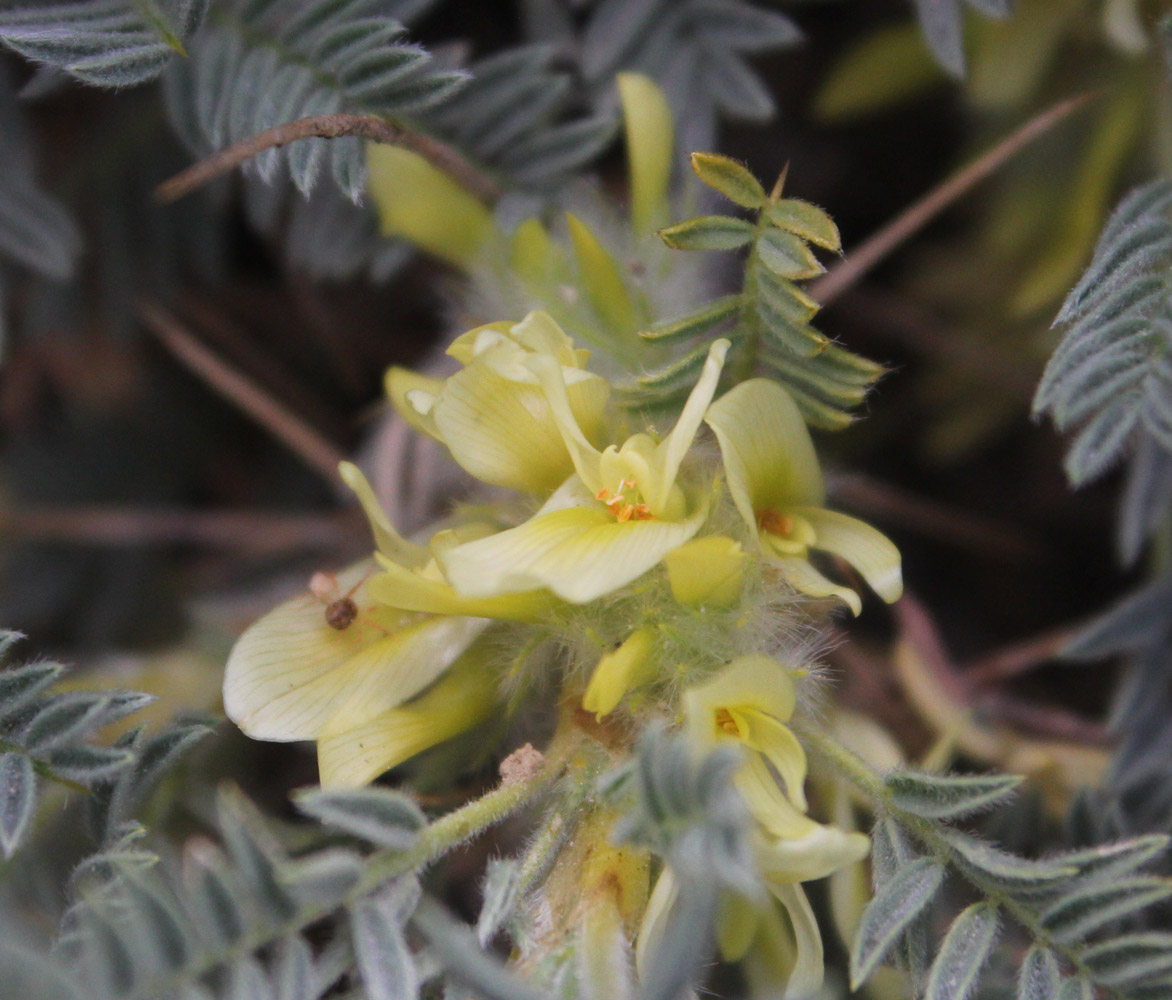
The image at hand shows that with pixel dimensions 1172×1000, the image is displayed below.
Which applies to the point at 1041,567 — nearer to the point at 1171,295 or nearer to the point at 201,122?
the point at 1171,295

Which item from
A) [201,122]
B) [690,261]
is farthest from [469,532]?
[201,122]

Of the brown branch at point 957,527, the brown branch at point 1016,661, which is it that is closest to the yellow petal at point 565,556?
the brown branch at point 1016,661

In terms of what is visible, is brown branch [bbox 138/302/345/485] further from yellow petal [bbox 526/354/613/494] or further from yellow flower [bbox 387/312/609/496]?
yellow petal [bbox 526/354/613/494]

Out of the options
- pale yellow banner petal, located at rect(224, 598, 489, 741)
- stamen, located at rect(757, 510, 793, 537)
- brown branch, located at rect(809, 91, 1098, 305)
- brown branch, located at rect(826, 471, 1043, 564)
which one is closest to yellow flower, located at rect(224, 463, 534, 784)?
pale yellow banner petal, located at rect(224, 598, 489, 741)

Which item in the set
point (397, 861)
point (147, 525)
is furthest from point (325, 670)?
point (147, 525)

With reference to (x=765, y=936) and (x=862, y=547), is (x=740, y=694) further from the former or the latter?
(x=765, y=936)
